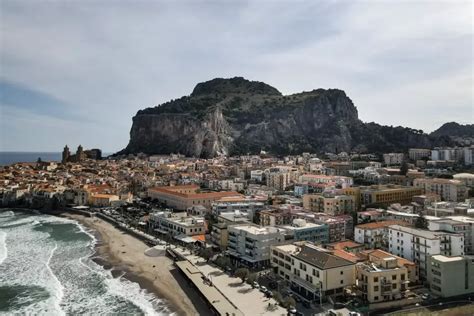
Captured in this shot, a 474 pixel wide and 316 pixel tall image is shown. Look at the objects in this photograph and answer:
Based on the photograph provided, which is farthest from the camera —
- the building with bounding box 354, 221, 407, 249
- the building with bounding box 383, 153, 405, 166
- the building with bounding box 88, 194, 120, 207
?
the building with bounding box 383, 153, 405, 166

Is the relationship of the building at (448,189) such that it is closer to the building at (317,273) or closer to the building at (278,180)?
the building at (278,180)

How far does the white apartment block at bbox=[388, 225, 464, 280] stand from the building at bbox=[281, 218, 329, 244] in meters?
5.22

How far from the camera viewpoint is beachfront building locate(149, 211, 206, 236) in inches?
1415

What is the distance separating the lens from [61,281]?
2662 cm

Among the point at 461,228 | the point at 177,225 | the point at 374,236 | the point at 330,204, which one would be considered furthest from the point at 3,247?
the point at 461,228

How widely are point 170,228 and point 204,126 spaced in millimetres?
74937

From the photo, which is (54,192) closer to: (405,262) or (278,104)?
(405,262)

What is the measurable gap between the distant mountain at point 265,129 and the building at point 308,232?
7716cm

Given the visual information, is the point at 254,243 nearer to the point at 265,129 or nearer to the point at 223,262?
the point at 223,262

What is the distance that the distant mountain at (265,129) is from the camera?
373 feet

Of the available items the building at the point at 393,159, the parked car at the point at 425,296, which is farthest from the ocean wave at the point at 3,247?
the building at the point at 393,159

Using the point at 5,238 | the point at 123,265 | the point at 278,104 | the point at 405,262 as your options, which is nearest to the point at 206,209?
the point at 123,265

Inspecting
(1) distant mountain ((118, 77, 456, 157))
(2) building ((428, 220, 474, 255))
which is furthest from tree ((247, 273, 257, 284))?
(1) distant mountain ((118, 77, 456, 157))

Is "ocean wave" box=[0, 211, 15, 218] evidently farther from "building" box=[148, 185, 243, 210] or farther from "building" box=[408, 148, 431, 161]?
"building" box=[408, 148, 431, 161]
